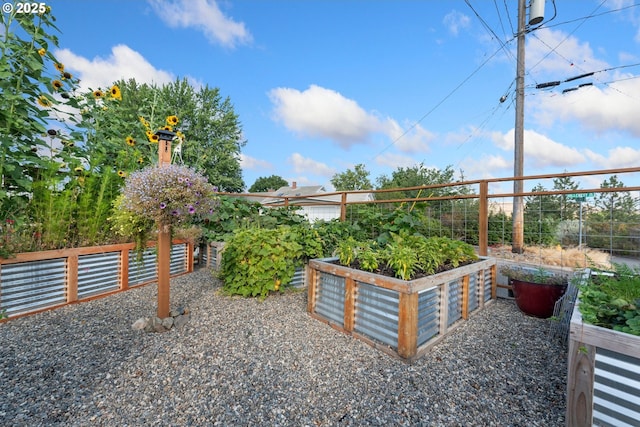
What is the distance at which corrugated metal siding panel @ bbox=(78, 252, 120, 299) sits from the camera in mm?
2463

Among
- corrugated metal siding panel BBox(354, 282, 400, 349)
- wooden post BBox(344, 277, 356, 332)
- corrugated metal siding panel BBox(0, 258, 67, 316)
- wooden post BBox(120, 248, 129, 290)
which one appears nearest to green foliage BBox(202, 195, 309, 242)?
wooden post BBox(120, 248, 129, 290)

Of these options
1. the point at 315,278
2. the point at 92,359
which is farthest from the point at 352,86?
the point at 92,359

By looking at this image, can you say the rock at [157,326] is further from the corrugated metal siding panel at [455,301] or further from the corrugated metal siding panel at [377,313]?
the corrugated metal siding panel at [455,301]

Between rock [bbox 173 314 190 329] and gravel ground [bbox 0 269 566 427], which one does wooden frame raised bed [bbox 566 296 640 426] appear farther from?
rock [bbox 173 314 190 329]

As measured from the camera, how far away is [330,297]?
2.16 metres

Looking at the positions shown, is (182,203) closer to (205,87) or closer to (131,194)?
(131,194)

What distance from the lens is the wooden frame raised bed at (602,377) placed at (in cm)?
96

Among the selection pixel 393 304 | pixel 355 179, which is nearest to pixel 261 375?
pixel 393 304

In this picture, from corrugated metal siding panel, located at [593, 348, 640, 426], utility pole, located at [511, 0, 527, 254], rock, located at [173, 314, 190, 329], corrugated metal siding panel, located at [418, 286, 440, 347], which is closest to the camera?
corrugated metal siding panel, located at [593, 348, 640, 426]

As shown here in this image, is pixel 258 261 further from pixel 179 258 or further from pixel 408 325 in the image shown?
pixel 179 258

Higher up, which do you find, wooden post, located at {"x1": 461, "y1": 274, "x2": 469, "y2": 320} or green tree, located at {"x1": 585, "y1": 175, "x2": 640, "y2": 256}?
green tree, located at {"x1": 585, "y1": 175, "x2": 640, "y2": 256}

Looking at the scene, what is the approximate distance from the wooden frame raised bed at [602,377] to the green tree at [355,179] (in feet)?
70.6

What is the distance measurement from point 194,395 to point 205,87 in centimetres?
1757

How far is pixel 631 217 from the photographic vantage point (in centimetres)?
273
